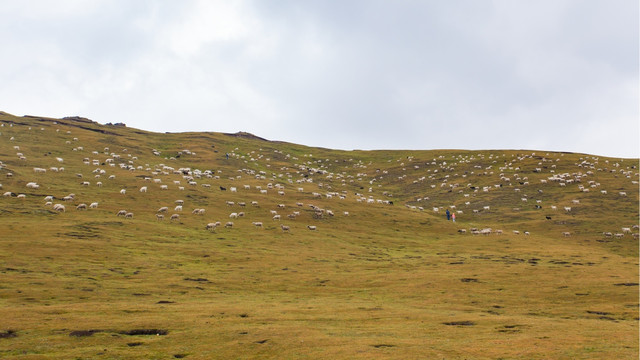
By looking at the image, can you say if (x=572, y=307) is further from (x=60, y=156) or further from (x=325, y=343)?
(x=60, y=156)

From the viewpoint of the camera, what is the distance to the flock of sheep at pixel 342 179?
3167 inches

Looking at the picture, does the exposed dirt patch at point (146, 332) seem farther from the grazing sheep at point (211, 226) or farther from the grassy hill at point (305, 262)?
the grazing sheep at point (211, 226)

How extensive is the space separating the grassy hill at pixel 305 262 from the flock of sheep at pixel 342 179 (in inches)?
28.5

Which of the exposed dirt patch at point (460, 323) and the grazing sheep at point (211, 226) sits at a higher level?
the grazing sheep at point (211, 226)

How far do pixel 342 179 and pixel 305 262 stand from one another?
263ft

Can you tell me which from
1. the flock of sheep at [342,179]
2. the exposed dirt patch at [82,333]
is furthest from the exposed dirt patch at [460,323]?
the flock of sheep at [342,179]

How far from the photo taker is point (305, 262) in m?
53.7

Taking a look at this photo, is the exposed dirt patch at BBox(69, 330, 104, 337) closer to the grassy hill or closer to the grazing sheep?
the grassy hill

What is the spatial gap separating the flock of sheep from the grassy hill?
0.72m

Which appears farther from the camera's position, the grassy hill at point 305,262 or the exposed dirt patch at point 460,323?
the exposed dirt patch at point 460,323

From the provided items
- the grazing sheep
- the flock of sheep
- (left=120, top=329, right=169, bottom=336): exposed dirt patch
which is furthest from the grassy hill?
the grazing sheep

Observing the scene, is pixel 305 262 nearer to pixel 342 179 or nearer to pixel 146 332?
pixel 146 332

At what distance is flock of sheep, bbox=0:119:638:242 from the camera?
80.4m

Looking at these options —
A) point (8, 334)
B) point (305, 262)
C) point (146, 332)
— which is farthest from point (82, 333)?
point (305, 262)
